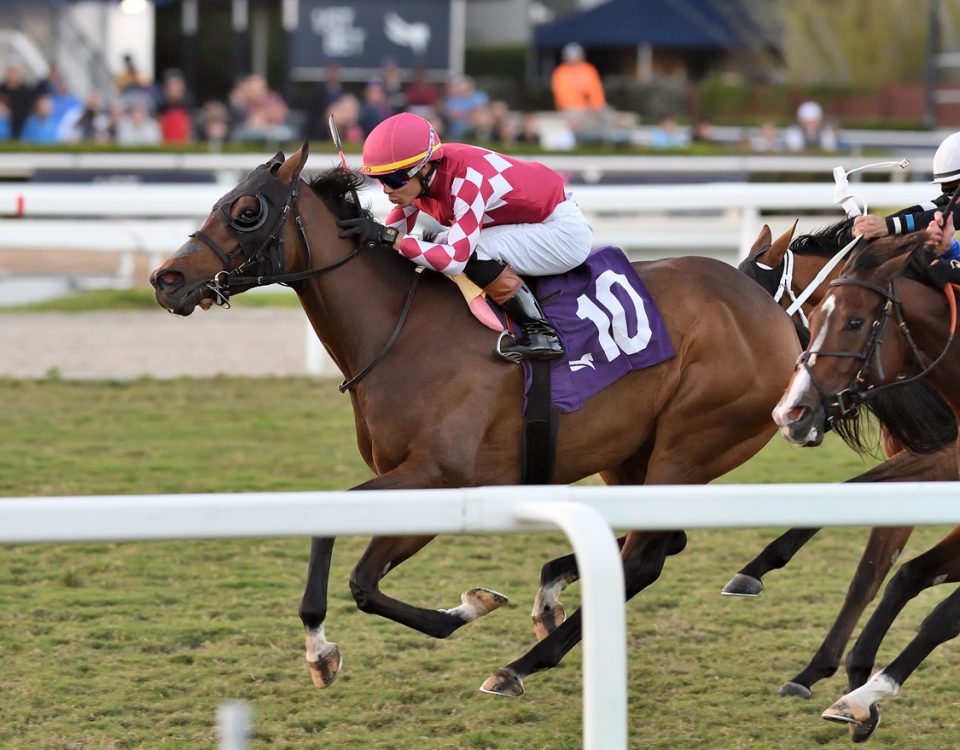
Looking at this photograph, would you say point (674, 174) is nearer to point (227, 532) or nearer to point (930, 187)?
point (930, 187)

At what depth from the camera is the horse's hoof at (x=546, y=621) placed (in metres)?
4.39

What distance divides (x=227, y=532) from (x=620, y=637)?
591 mm

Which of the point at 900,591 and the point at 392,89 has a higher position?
the point at 392,89

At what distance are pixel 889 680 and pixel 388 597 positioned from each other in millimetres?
1289

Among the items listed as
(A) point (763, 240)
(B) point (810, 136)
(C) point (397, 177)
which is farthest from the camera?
(B) point (810, 136)

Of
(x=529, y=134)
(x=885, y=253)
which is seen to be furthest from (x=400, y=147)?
(x=529, y=134)

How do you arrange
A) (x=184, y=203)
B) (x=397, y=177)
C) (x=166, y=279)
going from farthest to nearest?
(x=184, y=203), (x=397, y=177), (x=166, y=279)

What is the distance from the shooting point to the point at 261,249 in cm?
416

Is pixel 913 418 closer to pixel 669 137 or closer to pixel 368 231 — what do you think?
pixel 368 231

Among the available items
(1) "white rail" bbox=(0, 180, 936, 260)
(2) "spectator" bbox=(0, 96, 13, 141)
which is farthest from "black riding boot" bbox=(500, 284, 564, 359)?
(2) "spectator" bbox=(0, 96, 13, 141)

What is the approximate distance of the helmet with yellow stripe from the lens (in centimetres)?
414

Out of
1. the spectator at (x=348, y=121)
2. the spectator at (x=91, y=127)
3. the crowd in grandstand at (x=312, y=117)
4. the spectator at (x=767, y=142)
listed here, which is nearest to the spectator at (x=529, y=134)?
the crowd in grandstand at (x=312, y=117)

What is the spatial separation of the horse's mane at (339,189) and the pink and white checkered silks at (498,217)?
0.15 metres

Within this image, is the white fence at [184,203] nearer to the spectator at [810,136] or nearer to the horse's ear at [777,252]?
the horse's ear at [777,252]
